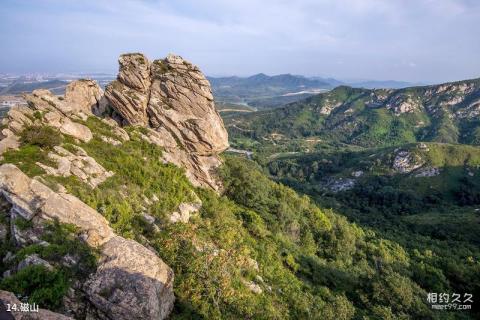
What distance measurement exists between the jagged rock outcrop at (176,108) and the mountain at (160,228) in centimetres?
21

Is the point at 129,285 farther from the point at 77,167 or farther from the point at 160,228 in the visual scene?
the point at 77,167

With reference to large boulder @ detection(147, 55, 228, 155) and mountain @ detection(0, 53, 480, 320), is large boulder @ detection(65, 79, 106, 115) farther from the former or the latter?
large boulder @ detection(147, 55, 228, 155)

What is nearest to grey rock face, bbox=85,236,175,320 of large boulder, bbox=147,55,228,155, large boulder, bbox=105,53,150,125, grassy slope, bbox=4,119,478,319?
grassy slope, bbox=4,119,478,319

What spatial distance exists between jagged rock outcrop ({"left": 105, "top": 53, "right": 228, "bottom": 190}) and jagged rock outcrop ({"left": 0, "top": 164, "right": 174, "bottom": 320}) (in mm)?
24874

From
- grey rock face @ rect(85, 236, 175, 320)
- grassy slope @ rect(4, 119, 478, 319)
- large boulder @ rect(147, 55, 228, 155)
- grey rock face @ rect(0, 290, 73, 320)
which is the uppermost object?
large boulder @ rect(147, 55, 228, 155)

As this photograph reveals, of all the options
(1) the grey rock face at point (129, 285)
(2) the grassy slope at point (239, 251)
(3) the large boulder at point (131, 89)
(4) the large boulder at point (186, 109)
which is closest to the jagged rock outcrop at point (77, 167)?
(2) the grassy slope at point (239, 251)

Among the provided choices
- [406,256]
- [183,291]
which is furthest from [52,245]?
[406,256]

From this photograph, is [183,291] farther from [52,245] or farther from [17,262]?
[17,262]

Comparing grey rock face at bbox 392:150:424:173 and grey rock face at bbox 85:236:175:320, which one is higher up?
grey rock face at bbox 85:236:175:320

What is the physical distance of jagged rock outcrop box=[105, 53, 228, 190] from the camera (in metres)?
48.0

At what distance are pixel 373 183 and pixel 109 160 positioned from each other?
164 m

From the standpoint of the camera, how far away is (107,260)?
17.6 meters

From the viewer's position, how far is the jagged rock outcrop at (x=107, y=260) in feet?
53.5

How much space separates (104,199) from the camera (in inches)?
1100
